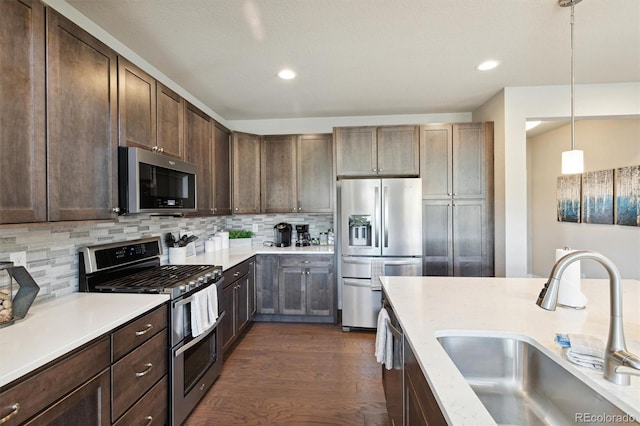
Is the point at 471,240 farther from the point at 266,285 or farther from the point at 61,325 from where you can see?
the point at 61,325

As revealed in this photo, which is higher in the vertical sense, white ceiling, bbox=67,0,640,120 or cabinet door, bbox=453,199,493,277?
white ceiling, bbox=67,0,640,120

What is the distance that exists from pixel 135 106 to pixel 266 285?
2.35 metres

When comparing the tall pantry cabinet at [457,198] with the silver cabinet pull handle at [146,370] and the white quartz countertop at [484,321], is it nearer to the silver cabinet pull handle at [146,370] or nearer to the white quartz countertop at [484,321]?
the white quartz countertop at [484,321]

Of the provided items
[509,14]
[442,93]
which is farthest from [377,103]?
[509,14]

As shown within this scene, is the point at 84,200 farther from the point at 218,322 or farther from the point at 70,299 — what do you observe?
the point at 218,322

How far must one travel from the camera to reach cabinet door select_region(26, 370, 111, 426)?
108 centimetres

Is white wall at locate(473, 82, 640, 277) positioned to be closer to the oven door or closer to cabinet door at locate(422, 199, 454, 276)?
cabinet door at locate(422, 199, 454, 276)

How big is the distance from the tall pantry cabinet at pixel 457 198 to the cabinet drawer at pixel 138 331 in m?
2.77

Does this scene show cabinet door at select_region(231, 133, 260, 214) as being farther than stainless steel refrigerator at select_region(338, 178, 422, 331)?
Yes

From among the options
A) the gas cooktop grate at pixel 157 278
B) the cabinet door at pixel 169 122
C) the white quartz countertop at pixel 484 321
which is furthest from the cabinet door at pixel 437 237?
the cabinet door at pixel 169 122

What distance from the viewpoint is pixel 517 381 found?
123cm

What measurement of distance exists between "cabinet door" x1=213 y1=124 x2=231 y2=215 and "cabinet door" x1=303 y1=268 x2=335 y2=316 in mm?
1272

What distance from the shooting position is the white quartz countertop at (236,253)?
2908 millimetres

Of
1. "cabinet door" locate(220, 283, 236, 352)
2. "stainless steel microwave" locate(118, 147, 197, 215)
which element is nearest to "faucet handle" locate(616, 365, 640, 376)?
"stainless steel microwave" locate(118, 147, 197, 215)
